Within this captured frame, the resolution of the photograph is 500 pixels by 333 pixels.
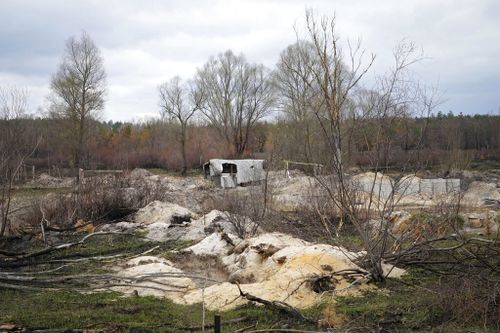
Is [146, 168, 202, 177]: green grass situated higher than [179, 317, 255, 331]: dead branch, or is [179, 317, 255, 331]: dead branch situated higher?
[179, 317, 255, 331]: dead branch

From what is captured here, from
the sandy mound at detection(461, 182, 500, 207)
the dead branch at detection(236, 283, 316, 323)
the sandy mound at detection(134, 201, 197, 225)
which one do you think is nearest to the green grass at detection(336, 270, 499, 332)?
the dead branch at detection(236, 283, 316, 323)

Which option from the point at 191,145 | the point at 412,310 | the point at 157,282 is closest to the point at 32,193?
the point at 157,282

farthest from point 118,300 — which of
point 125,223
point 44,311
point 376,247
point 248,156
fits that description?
point 248,156

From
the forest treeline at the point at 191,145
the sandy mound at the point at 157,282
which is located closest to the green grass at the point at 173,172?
the forest treeline at the point at 191,145

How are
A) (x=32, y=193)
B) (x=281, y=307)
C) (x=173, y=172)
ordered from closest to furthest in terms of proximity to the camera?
(x=281, y=307) < (x=32, y=193) < (x=173, y=172)

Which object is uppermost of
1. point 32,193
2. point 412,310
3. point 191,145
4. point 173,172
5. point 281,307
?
point 191,145

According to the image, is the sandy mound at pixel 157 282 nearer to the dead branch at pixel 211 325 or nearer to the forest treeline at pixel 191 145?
the dead branch at pixel 211 325

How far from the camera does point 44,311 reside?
6547 mm

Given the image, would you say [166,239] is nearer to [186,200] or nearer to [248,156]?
[186,200]

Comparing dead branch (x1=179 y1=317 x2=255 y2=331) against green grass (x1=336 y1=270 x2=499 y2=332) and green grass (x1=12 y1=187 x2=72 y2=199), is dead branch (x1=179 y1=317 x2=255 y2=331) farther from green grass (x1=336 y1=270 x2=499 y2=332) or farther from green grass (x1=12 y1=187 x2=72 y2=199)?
green grass (x1=12 y1=187 x2=72 y2=199)

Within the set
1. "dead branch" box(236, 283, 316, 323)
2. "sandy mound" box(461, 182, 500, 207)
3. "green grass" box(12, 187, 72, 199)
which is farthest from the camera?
"sandy mound" box(461, 182, 500, 207)

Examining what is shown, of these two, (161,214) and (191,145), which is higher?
(191,145)

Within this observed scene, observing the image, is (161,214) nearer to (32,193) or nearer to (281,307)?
(32,193)

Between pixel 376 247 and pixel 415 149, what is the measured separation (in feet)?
5.23
